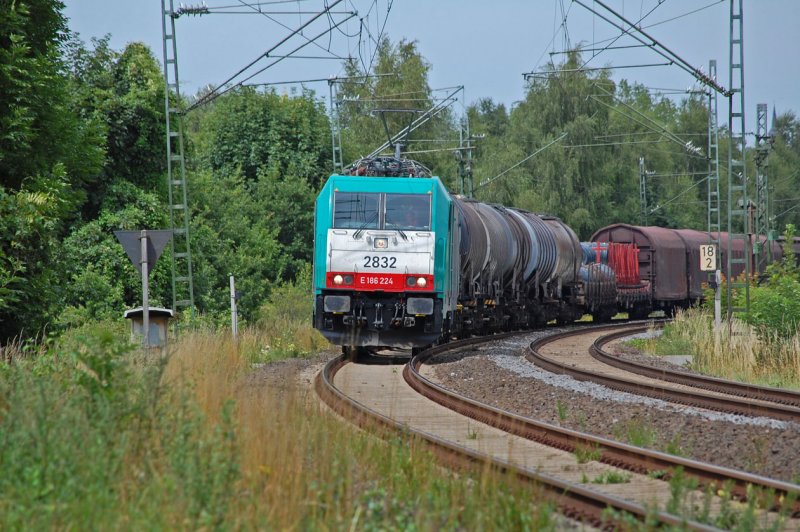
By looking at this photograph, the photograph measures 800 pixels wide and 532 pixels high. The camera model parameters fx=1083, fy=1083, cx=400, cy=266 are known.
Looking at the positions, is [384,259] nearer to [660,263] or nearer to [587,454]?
[587,454]

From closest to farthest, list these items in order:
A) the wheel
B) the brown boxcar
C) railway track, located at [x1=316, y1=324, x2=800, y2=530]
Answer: railway track, located at [x1=316, y1=324, x2=800, y2=530] → the wheel → the brown boxcar

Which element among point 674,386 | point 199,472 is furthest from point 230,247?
point 199,472

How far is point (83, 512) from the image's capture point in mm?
5281

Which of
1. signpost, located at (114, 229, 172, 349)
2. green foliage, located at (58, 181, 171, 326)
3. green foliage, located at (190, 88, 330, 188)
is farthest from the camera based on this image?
green foliage, located at (190, 88, 330, 188)

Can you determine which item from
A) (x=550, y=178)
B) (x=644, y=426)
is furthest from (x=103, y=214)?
(x=550, y=178)

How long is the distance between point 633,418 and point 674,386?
4455mm

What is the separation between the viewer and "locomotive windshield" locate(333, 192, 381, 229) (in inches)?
722

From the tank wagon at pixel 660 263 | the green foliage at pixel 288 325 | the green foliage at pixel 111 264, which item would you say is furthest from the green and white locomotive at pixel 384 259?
the tank wagon at pixel 660 263

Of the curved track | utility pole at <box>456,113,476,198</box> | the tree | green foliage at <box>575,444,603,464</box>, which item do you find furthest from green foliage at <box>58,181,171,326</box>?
green foliage at <box>575,444,603,464</box>

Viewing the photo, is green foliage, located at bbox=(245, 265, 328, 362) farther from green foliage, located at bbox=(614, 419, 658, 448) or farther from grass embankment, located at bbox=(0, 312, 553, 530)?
grass embankment, located at bbox=(0, 312, 553, 530)

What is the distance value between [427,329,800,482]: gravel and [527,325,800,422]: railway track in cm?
26

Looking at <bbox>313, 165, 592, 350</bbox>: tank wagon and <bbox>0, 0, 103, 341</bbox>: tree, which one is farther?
<bbox>313, 165, 592, 350</bbox>: tank wagon

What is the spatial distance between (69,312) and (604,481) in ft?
51.8

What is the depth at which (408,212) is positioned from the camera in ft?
60.4
